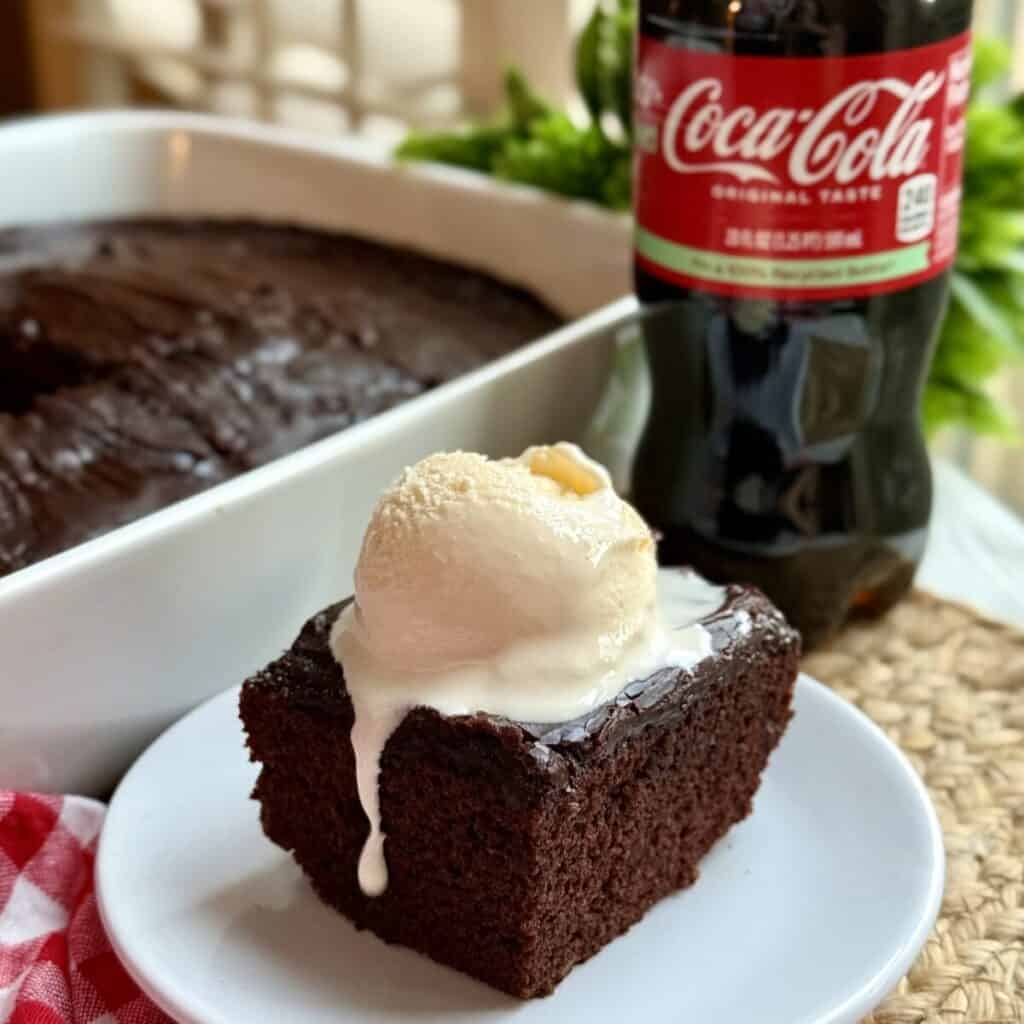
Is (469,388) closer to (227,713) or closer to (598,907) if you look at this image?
(227,713)

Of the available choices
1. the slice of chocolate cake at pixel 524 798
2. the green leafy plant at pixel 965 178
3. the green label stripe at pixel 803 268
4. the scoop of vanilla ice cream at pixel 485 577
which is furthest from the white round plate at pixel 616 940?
the green leafy plant at pixel 965 178

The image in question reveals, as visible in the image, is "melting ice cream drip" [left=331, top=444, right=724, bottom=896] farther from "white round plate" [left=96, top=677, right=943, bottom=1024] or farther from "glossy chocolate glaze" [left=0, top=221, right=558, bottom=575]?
"glossy chocolate glaze" [left=0, top=221, right=558, bottom=575]

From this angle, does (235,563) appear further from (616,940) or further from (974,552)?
(974,552)

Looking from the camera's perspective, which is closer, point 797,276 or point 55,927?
point 55,927

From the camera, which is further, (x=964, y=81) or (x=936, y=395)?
(x=936, y=395)

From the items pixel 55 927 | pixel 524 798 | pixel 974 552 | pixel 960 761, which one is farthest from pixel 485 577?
pixel 974 552

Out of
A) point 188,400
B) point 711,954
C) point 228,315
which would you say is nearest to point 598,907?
point 711,954
